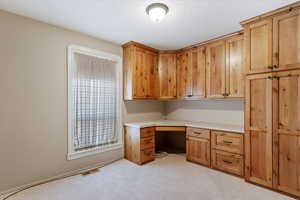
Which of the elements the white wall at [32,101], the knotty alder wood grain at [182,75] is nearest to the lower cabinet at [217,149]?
the knotty alder wood grain at [182,75]

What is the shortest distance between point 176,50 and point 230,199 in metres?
3.00

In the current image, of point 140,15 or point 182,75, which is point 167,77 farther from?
point 140,15

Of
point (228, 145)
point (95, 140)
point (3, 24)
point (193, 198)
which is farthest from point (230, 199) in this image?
point (3, 24)

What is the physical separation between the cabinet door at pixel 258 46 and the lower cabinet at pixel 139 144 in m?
2.07

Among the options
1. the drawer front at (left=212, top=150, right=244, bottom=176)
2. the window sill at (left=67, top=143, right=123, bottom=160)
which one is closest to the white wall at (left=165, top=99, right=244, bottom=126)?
the drawer front at (left=212, top=150, right=244, bottom=176)

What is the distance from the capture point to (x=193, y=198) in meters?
1.95

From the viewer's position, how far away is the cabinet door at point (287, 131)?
191cm

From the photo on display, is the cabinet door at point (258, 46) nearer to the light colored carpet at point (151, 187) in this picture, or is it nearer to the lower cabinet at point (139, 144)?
the light colored carpet at point (151, 187)

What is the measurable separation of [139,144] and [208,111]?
1732 millimetres

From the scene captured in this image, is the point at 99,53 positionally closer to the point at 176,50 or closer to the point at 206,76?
the point at 176,50

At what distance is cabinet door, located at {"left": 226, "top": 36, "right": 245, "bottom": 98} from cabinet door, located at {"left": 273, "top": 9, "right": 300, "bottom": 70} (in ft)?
2.02

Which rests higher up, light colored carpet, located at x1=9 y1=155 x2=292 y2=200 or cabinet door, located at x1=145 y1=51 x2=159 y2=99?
cabinet door, located at x1=145 y1=51 x2=159 y2=99

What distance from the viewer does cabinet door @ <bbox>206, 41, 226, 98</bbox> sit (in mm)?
2914

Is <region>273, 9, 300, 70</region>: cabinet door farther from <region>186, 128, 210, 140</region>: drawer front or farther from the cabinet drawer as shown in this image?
<region>186, 128, 210, 140</region>: drawer front
